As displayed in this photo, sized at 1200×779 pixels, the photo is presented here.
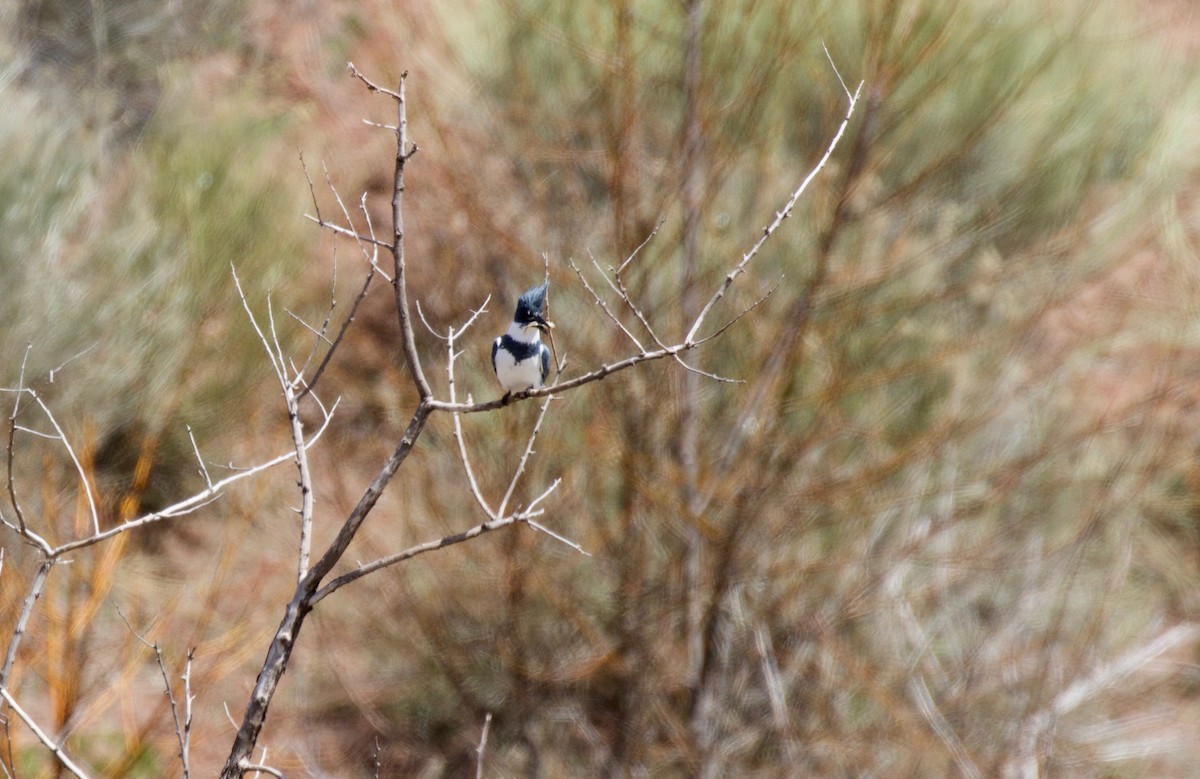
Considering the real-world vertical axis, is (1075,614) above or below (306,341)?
below

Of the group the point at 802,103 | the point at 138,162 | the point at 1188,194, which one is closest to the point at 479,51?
the point at 802,103

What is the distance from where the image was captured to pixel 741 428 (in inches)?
235

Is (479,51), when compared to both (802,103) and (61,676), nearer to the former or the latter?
(802,103)

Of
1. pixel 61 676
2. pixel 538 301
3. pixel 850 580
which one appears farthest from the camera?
pixel 850 580

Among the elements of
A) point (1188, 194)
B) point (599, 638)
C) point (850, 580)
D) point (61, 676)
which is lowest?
point (599, 638)

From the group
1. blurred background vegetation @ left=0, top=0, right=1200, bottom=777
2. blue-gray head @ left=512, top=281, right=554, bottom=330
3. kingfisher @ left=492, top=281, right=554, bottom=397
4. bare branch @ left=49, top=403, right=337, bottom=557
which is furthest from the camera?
blurred background vegetation @ left=0, top=0, right=1200, bottom=777

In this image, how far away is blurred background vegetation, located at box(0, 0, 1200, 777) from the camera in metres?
5.37

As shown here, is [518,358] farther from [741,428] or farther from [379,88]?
[741,428]

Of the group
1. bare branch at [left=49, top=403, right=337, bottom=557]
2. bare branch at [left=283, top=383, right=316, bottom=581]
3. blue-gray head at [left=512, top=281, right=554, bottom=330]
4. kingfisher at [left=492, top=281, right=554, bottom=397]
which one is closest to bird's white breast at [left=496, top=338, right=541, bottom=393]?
kingfisher at [left=492, top=281, right=554, bottom=397]

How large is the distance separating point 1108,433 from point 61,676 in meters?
4.45

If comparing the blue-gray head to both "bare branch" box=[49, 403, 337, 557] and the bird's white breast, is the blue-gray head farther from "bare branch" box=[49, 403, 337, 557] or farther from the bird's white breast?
"bare branch" box=[49, 403, 337, 557]

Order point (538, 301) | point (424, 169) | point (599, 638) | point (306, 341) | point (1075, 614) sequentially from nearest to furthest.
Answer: point (538, 301) → point (1075, 614) → point (599, 638) → point (424, 169) → point (306, 341)

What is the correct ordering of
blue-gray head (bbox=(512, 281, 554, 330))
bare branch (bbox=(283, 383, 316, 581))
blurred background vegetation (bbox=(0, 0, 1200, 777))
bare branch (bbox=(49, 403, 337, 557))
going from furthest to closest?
1. blurred background vegetation (bbox=(0, 0, 1200, 777))
2. blue-gray head (bbox=(512, 281, 554, 330))
3. bare branch (bbox=(283, 383, 316, 581))
4. bare branch (bbox=(49, 403, 337, 557))

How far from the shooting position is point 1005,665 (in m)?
4.89
